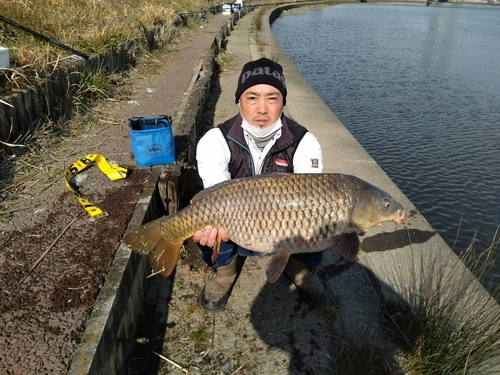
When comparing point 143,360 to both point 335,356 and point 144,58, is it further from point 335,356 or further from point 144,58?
point 144,58

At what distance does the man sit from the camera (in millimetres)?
2744

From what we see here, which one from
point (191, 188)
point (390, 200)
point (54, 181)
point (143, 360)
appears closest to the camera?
point (390, 200)

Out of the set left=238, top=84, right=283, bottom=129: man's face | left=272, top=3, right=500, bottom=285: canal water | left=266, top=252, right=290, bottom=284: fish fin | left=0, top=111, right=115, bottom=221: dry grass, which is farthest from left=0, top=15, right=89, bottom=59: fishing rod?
left=272, top=3, right=500, bottom=285: canal water

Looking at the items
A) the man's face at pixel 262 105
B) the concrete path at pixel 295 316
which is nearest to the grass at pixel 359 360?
the concrete path at pixel 295 316

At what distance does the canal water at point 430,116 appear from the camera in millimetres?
6055

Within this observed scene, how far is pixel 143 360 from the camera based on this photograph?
260 cm

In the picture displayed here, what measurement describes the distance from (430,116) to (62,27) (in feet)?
25.6

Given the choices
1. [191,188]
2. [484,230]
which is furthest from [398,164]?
[191,188]

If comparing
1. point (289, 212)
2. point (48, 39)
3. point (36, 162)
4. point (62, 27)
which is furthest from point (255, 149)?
point (62, 27)

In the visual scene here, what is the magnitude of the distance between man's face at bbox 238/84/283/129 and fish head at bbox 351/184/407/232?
0.80 m

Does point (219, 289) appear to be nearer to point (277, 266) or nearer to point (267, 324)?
point (267, 324)

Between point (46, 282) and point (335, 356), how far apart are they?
1.87m

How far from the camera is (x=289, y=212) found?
2293 millimetres

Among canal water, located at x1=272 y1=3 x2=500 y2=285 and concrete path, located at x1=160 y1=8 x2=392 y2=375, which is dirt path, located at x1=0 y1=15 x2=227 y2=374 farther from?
canal water, located at x1=272 y1=3 x2=500 y2=285
